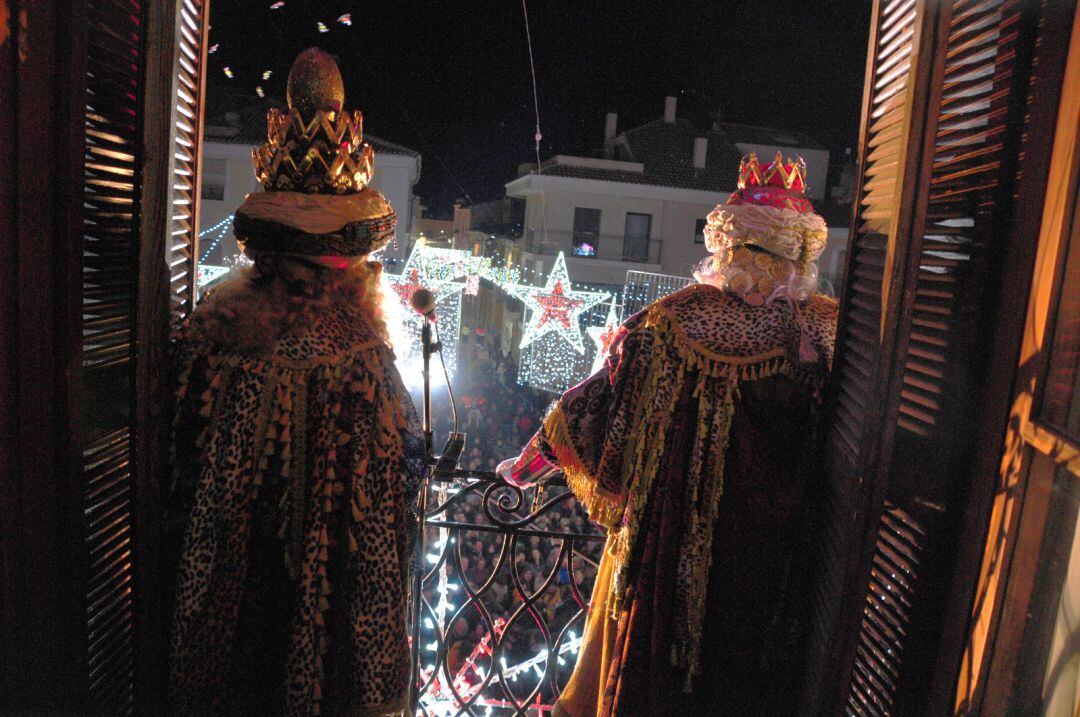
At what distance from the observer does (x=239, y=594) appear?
89.5 inches

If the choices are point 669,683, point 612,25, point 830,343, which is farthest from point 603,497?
point 612,25

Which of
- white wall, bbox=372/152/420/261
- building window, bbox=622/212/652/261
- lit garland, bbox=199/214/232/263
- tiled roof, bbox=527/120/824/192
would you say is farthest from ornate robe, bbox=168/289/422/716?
tiled roof, bbox=527/120/824/192

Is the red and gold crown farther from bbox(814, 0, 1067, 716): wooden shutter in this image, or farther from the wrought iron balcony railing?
the wrought iron balcony railing

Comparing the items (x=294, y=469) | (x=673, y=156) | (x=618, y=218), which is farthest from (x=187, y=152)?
(x=673, y=156)

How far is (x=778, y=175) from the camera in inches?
114

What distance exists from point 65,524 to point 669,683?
193 cm

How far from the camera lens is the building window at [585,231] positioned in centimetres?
1988

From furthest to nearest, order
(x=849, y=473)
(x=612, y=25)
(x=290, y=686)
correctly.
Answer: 1. (x=612, y=25)
2. (x=290, y=686)
3. (x=849, y=473)

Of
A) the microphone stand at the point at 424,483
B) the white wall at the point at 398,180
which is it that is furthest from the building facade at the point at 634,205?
the microphone stand at the point at 424,483

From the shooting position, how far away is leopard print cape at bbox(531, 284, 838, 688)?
270 cm

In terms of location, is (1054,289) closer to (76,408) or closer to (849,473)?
(849,473)

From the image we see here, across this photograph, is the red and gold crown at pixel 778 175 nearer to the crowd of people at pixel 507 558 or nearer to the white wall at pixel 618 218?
the crowd of people at pixel 507 558

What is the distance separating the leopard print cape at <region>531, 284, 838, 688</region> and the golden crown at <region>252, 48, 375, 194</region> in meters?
1.14

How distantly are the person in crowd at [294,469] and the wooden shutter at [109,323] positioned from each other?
0.18m
